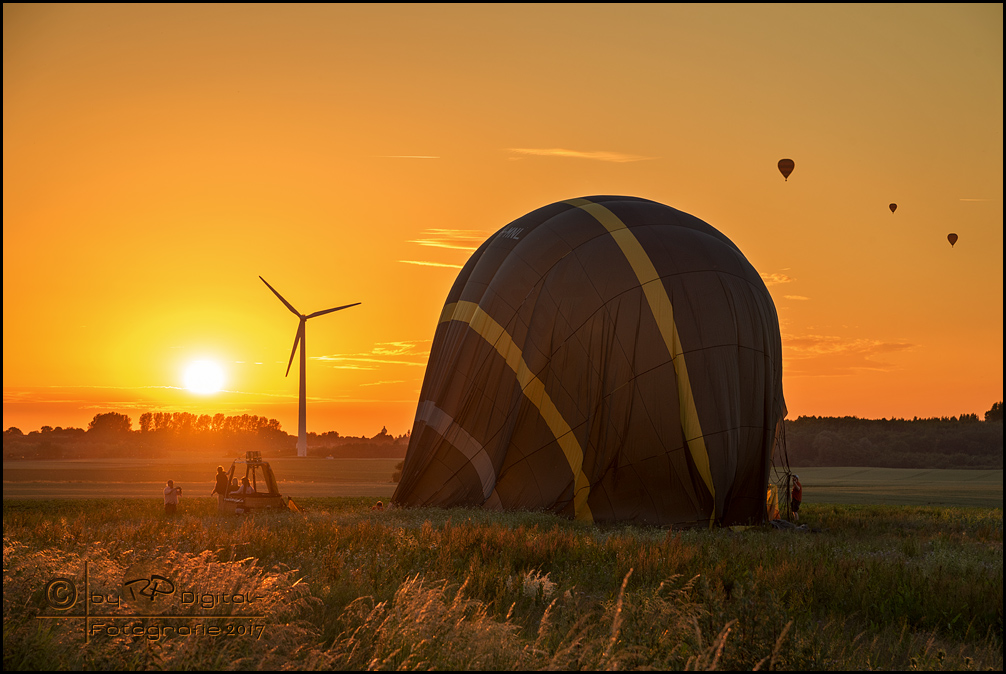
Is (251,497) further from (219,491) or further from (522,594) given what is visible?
(522,594)

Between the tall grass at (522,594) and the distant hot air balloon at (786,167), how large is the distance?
1986cm

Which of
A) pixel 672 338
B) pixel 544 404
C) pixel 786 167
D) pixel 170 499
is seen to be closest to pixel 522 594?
pixel 544 404

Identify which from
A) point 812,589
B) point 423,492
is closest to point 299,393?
point 423,492

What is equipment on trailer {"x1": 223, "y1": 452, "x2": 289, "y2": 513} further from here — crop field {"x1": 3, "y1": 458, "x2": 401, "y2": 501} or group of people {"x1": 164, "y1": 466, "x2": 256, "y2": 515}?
crop field {"x1": 3, "y1": 458, "x2": 401, "y2": 501}

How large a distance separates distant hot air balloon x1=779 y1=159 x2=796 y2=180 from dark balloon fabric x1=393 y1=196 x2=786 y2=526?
14.0 metres

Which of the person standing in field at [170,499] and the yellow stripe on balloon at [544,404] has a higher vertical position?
the yellow stripe on balloon at [544,404]

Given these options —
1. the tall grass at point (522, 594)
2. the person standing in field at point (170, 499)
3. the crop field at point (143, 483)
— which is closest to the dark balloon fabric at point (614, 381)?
the tall grass at point (522, 594)

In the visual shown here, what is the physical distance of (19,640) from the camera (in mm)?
7594

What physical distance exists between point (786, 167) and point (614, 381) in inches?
760

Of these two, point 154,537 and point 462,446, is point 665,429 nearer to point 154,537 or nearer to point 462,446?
point 462,446

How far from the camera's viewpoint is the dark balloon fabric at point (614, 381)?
2148cm

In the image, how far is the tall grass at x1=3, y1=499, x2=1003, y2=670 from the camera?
7.47 metres

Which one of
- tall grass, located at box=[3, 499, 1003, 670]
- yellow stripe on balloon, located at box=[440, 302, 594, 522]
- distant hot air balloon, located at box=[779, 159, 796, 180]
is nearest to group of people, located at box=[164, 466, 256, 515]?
Answer: tall grass, located at box=[3, 499, 1003, 670]

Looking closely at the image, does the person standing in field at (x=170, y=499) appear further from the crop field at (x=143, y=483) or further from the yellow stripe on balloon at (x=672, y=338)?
the yellow stripe on balloon at (x=672, y=338)
